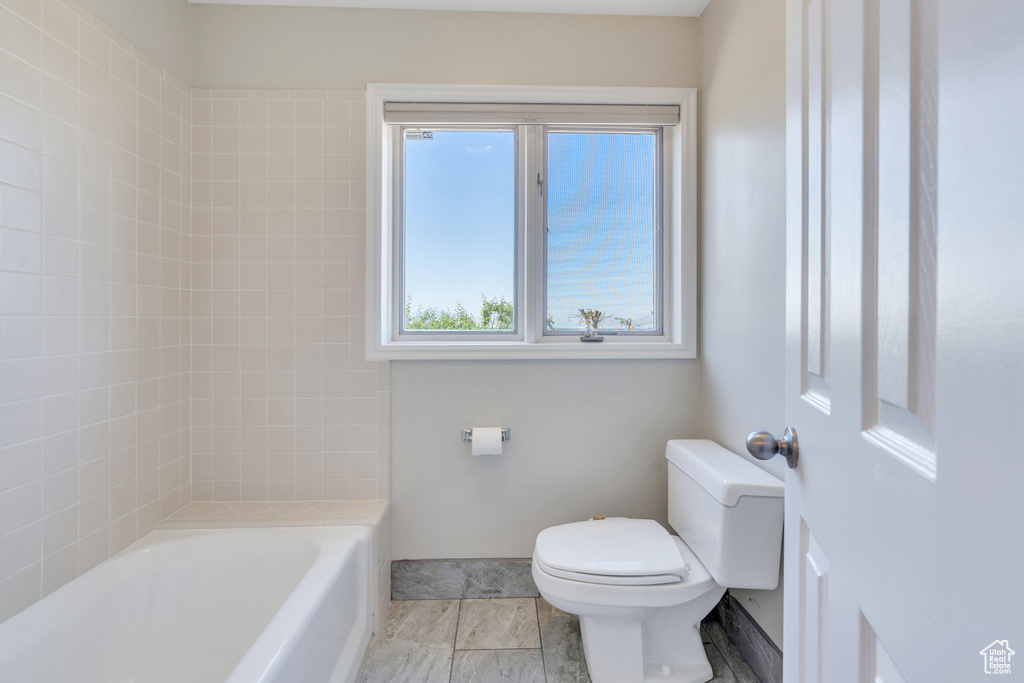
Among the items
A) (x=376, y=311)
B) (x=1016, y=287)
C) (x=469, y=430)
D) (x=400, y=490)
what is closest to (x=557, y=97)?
(x=376, y=311)

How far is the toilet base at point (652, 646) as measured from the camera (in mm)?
1537

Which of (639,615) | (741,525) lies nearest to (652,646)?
Result: (639,615)

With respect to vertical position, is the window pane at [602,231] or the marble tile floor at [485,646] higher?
the window pane at [602,231]

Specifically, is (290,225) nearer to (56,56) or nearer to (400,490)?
(56,56)

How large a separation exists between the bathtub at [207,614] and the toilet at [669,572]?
2.04 feet

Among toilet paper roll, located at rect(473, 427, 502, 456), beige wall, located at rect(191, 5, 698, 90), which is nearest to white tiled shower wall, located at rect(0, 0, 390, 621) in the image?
beige wall, located at rect(191, 5, 698, 90)

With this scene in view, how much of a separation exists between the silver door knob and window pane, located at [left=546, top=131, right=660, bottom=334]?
1438mm

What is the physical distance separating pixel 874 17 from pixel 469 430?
1.76m

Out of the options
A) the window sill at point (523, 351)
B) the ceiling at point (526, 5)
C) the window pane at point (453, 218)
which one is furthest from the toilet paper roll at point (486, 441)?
the ceiling at point (526, 5)

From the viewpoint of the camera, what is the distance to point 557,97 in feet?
6.67

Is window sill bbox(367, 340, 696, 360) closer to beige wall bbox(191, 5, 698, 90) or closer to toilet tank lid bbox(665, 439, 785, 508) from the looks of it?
toilet tank lid bbox(665, 439, 785, 508)

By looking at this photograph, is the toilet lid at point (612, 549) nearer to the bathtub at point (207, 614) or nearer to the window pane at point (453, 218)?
the bathtub at point (207, 614)

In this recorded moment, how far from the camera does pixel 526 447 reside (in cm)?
208

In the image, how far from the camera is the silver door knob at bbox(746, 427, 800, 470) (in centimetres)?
75
